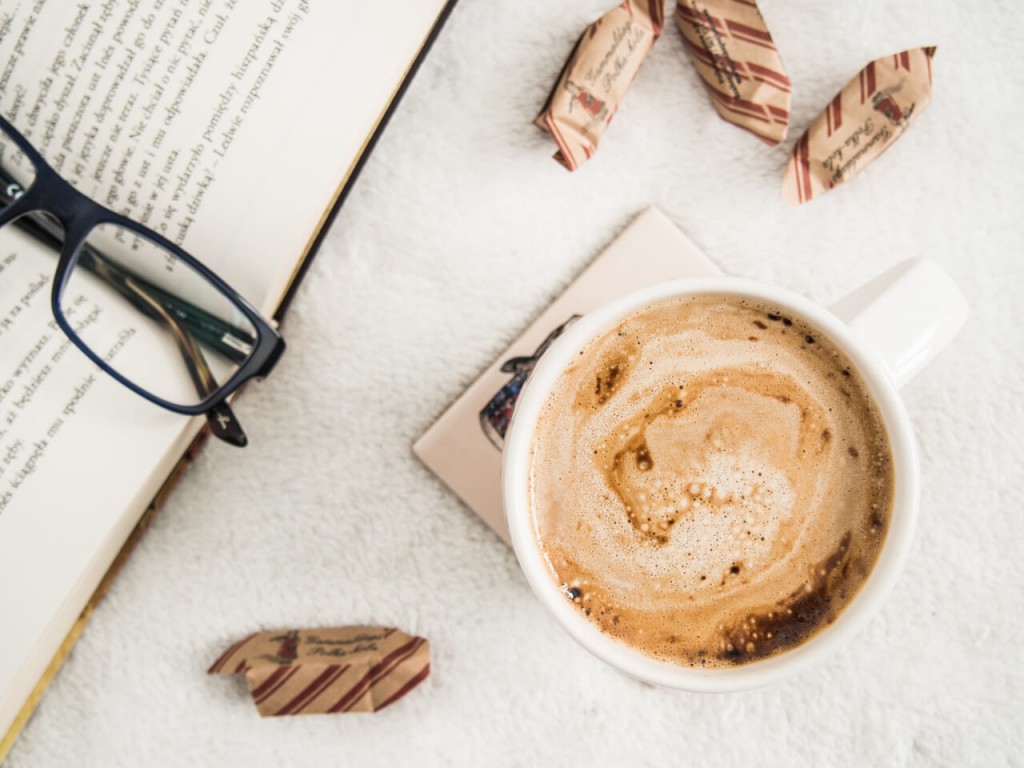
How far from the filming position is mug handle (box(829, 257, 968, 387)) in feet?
1.30

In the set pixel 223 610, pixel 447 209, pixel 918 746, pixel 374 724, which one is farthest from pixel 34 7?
pixel 918 746

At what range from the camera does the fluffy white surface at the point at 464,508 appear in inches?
21.1

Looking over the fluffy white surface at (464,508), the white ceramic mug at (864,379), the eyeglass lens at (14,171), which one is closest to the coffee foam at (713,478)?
the white ceramic mug at (864,379)

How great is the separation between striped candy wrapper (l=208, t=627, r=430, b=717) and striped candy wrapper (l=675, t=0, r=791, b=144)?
42cm

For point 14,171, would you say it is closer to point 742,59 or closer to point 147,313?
point 147,313

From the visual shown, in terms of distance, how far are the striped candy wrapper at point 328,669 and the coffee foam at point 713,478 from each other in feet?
0.55

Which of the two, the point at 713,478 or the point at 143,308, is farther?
the point at 143,308

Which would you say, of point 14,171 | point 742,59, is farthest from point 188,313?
point 742,59

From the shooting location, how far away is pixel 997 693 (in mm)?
545

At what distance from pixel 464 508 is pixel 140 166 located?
303mm

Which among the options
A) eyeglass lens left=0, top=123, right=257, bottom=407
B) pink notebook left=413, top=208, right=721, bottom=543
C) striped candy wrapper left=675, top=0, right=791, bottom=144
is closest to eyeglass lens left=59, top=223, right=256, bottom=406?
eyeglass lens left=0, top=123, right=257, bottom=407

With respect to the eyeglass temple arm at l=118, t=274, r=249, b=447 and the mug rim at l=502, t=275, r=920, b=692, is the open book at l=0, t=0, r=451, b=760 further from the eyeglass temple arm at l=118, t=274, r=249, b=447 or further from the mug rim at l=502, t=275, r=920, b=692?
the mug rim at l=502, t=275, r=920, b=692

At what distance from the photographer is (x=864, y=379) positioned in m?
0.39

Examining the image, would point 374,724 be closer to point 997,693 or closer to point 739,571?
point 739,571
